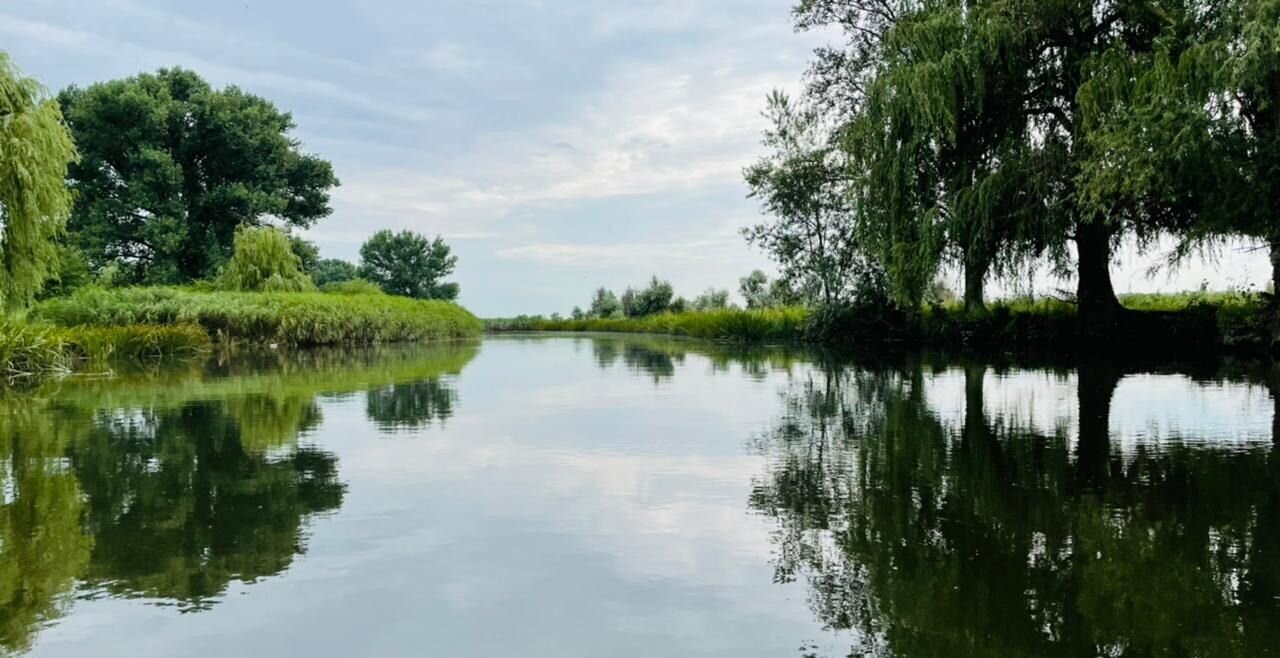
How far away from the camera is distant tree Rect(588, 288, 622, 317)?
56.8 metres

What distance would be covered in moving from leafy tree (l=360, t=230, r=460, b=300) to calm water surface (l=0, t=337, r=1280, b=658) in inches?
2234

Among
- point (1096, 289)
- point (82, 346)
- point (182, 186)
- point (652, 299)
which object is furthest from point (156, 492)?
point (652, 299)

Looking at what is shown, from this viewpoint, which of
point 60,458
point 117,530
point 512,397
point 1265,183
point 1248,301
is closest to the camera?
point 117,530

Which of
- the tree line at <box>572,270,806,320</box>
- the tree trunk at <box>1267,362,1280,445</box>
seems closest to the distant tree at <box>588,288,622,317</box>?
the tree line at <box>572,270,806,320</box>

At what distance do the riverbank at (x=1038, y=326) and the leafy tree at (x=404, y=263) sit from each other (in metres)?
40.6

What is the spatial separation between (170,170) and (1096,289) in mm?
30355

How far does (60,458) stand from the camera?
4.90m

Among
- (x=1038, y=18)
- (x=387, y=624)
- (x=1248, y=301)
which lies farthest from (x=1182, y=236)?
(x=387, y=624)

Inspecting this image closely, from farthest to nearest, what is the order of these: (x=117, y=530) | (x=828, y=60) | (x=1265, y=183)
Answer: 1. (x=828, y=60)
2. (x=1265, y=183)
3. (x=117, y=530)

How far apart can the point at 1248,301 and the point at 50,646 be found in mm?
17838

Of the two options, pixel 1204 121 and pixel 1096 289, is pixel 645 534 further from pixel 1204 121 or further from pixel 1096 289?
pixel 1096 289

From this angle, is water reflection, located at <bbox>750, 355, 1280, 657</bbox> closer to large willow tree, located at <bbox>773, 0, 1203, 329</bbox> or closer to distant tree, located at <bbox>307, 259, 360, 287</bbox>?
large willow tree, located at <bbox>773, 0, 1203, 329</bbox>

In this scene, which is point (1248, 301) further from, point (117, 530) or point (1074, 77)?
point (117, 530)

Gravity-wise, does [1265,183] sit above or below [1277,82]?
below
